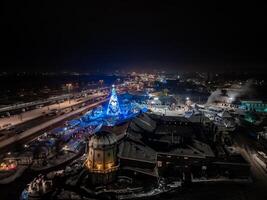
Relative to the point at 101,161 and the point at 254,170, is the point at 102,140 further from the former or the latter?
the point at 254,170

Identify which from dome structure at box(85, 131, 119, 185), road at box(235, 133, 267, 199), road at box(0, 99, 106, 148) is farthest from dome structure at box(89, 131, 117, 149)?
road at box(0, 99, 106, 148)

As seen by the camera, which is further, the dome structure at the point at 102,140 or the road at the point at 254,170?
the dome structure at the point at 102,140

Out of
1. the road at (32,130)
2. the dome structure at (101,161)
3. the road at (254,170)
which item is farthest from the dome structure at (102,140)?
the road at (32,130)

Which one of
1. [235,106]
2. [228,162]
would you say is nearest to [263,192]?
[228,162]

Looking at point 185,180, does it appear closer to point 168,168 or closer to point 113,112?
point 168,168

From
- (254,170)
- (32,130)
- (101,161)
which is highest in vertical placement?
(101,161)

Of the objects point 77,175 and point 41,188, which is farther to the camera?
point 77,175

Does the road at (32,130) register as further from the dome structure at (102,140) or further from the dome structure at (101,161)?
the dome structure at (102,140)

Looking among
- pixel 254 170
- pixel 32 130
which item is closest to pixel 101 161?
pixel 254 170
